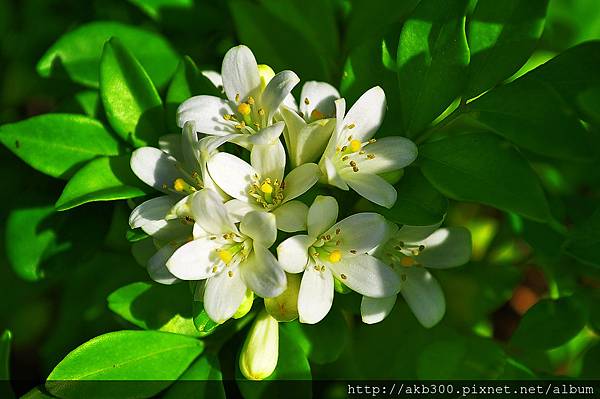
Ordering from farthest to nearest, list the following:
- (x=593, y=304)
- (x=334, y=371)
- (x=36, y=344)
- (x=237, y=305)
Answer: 1. (x=36, y=344)
2. (x=334, y=371)
3. (x=593, y=304)
4. (x=237, y=305)

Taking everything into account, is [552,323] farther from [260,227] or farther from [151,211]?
[151,211]

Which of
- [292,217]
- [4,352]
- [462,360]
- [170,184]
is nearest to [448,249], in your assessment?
[462,360]

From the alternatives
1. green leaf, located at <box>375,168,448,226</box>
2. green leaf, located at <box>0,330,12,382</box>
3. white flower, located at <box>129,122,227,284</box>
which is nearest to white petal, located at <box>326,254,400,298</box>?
green leaf, located at <box>375,168,448,226</box>

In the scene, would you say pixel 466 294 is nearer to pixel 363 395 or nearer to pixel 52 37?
pixel 363 395

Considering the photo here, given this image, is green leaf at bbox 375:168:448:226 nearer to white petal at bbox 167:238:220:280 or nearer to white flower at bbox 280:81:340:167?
white flower at bbox 280:81:340:167

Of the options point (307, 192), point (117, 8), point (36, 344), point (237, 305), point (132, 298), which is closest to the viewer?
point (237, 305)

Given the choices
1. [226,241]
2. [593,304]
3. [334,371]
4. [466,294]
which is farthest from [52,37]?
[593,304]
